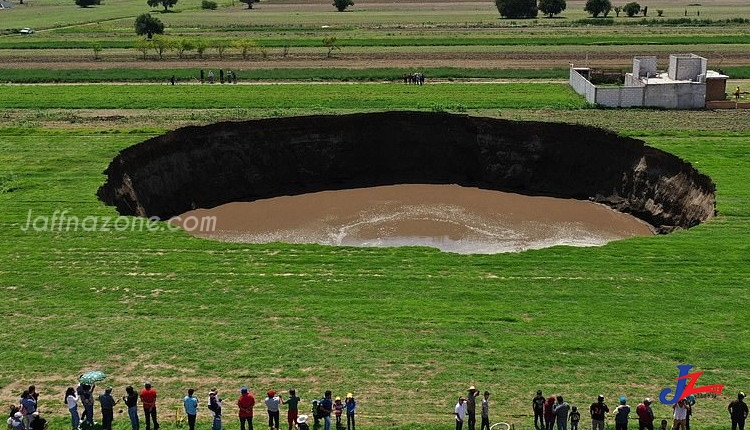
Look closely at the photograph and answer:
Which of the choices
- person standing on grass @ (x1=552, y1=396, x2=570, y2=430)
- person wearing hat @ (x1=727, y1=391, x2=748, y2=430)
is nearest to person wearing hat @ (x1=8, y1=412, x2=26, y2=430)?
person standing on grass @ (x1=552, y1=396, x2=570, y2=430)

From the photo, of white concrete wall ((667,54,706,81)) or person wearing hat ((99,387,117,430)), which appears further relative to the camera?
white concrete wall ((667,54,706,81))

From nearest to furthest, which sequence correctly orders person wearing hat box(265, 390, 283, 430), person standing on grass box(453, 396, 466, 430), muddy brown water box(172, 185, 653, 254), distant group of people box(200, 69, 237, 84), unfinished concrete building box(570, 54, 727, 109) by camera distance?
person standing on grass box(453, 396, 466, 430) < person wearing hat box(265, 390, 283, 430) < muddy brown water box(172, 185, 653, 254) < unfinished concrete building box(570, 54, 727, 109) < distant group of people box(200, 69, 237, 84)

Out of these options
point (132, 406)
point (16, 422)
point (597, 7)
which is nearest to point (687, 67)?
point (132, 406)

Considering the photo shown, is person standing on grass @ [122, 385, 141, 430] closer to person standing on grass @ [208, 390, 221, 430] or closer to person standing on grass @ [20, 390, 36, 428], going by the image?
person standing on grass @ [208, 390, 221, 430]

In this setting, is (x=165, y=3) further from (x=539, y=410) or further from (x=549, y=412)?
(x=549, y=412)

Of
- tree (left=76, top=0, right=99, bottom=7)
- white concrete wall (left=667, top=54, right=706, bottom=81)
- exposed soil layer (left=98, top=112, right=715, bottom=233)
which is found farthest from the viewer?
tree (left=76, top=0, right=99, bottom=7)

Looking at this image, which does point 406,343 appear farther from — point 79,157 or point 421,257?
point 79,157

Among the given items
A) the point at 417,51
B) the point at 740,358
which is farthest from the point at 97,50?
the point at 740,358

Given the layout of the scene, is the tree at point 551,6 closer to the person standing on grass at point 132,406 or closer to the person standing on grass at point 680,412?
A: the person standing on grass at point 680,412
